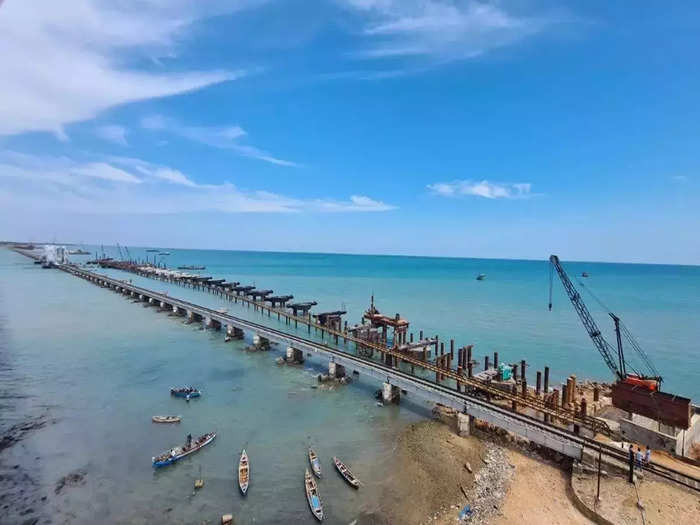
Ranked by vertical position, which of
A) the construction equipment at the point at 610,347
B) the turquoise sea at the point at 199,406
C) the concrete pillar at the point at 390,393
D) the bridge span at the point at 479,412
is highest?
the construction equipment at the point at 610,347

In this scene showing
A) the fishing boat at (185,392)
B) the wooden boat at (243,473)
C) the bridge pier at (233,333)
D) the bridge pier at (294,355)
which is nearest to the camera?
the wooden boat at (243,473)

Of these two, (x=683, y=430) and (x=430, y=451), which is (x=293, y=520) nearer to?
(x=430, y=451)

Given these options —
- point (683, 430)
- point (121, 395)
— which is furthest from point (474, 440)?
point (121, 395)

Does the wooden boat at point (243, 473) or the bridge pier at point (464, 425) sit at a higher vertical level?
the bridge pier at point (464, 425)

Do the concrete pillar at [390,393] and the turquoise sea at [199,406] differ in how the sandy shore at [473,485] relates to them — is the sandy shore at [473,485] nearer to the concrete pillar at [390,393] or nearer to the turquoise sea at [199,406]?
the turquoise sea at [199,406]

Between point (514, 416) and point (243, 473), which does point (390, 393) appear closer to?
point (514, 416)

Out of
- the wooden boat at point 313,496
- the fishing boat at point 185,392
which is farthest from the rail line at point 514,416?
the fishing boat at point 185,392
